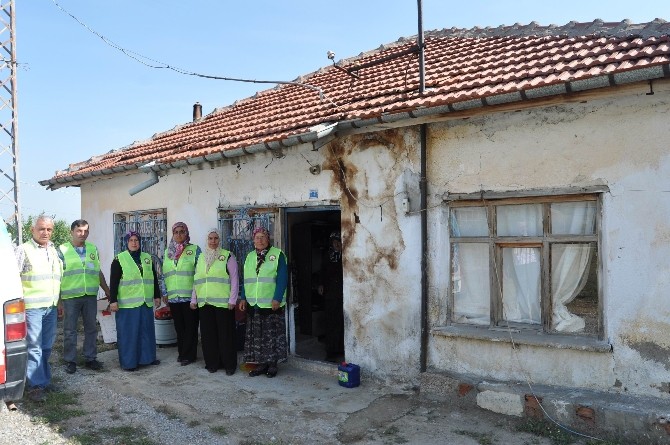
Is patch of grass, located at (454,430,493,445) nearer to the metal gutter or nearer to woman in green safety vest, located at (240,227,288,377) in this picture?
woman in green safety vest, located at (240,227,288,377)

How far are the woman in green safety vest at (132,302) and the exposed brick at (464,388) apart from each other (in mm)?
4182

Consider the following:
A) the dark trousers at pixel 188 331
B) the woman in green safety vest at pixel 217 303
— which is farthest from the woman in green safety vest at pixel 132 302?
the woman in green safety vest at pixel 217 303

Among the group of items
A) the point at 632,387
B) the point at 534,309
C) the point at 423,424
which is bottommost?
the point at 423,424

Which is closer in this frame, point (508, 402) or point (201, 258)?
point (508, 402)

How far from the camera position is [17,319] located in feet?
14.3

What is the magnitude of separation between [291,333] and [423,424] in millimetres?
2661

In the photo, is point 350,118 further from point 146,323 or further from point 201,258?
point 146,323

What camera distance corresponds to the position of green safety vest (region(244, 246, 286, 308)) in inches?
259

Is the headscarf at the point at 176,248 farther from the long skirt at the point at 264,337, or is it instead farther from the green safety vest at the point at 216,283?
the long skirt at the point at 264,337

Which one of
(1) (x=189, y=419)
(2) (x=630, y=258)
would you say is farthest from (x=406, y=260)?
(1) (x=189, y=419)

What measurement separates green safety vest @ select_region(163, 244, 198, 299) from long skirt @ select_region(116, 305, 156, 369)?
43 centimetres

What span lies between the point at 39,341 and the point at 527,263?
17.0 ft

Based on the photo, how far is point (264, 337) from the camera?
6.62 m

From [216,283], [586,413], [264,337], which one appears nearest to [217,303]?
[216,283]
